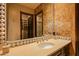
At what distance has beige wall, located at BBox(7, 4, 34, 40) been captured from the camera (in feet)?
4.77

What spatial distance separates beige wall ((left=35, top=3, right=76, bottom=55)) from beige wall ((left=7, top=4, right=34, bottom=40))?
0.30 metres

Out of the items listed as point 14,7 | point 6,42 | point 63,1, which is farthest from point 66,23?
point 6,42

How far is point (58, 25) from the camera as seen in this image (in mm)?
1712

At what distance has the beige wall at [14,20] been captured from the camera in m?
1.45

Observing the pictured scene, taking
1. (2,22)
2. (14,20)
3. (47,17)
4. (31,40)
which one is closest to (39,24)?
(47,17)

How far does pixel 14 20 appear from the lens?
58.6 inches

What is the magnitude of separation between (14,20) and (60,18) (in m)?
0.66

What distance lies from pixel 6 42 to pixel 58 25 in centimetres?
77

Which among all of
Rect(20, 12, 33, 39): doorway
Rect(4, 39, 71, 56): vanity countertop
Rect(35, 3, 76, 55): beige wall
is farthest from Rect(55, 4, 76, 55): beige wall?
Rect(20, 12, 33, 39): doorway

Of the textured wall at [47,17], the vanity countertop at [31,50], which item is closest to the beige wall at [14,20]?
the vanity countertop at [31,50]

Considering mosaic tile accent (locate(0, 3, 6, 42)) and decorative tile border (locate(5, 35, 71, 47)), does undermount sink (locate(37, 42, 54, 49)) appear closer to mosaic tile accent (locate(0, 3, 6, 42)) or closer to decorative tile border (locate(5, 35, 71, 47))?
decorative tile border (locate(5, 35, 71, 47))

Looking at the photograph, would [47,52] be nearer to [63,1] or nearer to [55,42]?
[55,42]

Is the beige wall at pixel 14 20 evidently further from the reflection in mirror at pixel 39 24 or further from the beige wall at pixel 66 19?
the beige wall at pixel 66 19

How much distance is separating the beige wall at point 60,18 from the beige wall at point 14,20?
30 centimetres
